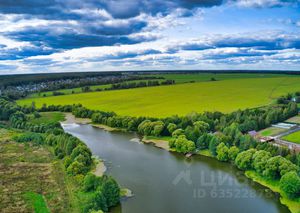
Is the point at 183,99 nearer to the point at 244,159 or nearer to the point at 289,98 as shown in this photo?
the point at 289,98

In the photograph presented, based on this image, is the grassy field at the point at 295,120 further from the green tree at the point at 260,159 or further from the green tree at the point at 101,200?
the green tree at the point at 101,200

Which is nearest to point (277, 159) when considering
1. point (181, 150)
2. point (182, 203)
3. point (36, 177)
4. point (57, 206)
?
point (182, 203)

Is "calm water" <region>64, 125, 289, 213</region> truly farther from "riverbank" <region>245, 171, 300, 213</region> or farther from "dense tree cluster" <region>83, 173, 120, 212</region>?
"dense tree cluster" <region>83, 173, 120, 212</region>

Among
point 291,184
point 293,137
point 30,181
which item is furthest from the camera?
point 293,137

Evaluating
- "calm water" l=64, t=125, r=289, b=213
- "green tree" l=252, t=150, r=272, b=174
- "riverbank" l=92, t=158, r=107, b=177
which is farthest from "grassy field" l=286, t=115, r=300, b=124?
"riverbank" l=92, t=158, r=107, b=177

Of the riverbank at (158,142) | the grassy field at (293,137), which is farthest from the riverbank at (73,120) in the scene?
the grassy field at (293,137)

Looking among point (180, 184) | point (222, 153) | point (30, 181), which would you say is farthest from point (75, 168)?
point (222, 153)
